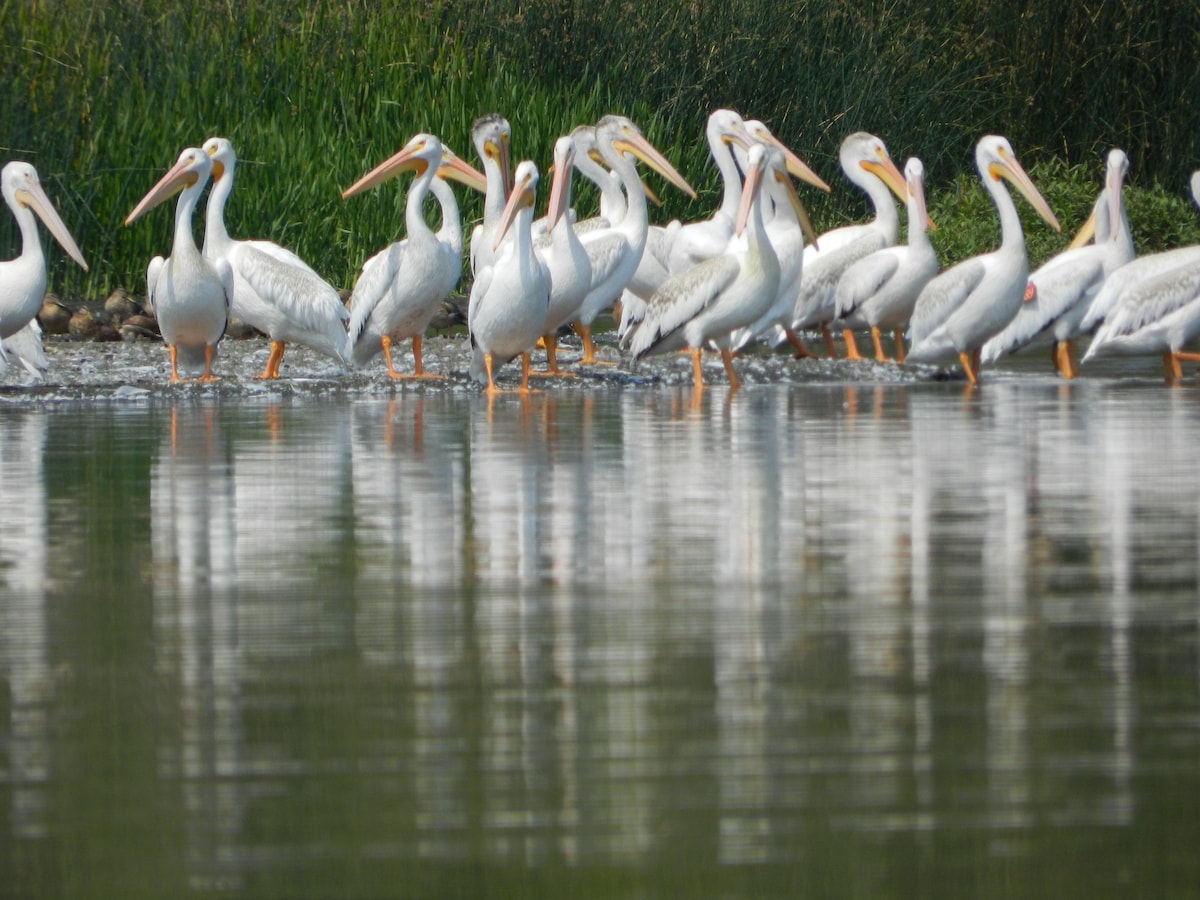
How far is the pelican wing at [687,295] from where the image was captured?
38.4ft

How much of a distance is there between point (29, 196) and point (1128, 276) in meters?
6.17

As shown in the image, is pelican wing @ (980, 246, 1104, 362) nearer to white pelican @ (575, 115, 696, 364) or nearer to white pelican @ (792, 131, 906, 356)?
white pelican @ (792, 131, 906, 356)

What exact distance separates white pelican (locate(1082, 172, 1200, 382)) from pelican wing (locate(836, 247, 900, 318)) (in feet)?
4.67

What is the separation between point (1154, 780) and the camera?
9.52ft

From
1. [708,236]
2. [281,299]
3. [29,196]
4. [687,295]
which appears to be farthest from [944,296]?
[29,196]

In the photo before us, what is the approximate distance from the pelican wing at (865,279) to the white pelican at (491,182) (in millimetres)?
2080

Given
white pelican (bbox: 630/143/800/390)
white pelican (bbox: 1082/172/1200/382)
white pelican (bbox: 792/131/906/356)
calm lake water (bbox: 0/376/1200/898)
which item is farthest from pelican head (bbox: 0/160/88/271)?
calm lake water (bbox: 0/376/1200/898)

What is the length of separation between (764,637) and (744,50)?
16.8m

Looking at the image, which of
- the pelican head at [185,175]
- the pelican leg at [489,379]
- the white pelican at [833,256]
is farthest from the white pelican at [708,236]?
the pelican head at [185,175]

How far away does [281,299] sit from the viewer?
39.5 feet

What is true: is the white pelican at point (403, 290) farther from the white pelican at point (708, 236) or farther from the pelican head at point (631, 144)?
the pelican head at point (631, 144)

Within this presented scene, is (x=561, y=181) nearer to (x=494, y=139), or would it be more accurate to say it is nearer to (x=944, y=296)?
(x=494, y=139)

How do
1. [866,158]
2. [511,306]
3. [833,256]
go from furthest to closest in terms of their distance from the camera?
[866,158]
[833,256]
[511,306]

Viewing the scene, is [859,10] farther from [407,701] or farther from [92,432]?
[407,701]
